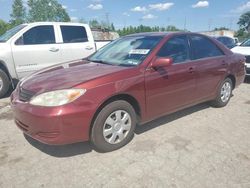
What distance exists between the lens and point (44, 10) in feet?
254

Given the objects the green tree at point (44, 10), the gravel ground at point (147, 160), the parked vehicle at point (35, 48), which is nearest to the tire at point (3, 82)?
the parked vehicle at point (35, 48)

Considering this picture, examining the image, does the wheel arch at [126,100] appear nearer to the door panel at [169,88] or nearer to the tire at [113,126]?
the tire at [113,126]

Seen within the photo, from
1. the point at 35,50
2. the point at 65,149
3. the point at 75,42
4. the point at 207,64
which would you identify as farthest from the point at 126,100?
the point at 75,42

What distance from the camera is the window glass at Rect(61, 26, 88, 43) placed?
7.14m

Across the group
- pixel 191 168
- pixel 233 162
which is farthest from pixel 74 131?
pixel 233 162

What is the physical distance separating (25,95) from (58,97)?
603mm

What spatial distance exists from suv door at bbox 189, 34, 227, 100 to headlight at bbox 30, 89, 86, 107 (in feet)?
7.66

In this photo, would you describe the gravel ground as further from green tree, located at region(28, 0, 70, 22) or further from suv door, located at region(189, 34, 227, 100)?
green tree, located at region(28, 0, 70, 22)

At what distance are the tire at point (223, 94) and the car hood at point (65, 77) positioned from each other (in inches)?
101

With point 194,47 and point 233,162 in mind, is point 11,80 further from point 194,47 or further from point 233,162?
point 233,162

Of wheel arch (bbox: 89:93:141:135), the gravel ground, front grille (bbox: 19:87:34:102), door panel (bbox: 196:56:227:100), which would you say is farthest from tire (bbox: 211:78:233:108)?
front grille (bbox: 19:87:34:102)

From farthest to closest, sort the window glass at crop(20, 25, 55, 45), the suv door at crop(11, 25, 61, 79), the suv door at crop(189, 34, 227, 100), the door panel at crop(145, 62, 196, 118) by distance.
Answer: the window glass at crop(20, 25, 55, 45)
the suv door at crop(11, 25, 61, 79)
the suv door at crop(189, 34, 227, 100)
the door panel at crop(145, 62, 196, 118)

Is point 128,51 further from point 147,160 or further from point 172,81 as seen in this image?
point 147,160

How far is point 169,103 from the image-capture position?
4066 mm
